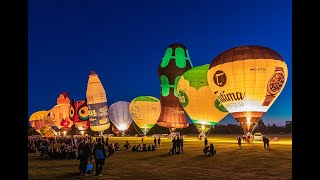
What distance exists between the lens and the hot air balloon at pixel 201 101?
44438mm

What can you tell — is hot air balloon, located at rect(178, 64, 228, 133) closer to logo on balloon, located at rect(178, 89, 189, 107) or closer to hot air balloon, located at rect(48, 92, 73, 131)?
logo on balloon, located at rect(178, 89, 189, 107)

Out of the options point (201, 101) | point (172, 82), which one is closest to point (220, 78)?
point (201, 101)

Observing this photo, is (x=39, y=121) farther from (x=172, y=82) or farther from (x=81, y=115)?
(x=172, y=82)

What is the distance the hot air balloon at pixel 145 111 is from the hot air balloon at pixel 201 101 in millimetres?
16292

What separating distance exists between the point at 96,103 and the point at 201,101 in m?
21.2

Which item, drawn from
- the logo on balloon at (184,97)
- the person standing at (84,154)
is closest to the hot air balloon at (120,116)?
the logo on balloon at (184,97)

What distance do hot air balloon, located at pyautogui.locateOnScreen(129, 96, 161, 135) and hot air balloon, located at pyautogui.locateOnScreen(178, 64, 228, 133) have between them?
16292mm

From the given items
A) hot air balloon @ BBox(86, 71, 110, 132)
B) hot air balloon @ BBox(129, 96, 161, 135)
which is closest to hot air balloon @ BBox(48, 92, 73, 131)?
hot air balloon @ BBox(86, 71, 110, 132)

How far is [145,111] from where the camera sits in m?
61.8

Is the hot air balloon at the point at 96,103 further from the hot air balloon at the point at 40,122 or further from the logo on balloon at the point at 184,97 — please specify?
the hot air balloon at the point at 40,122
